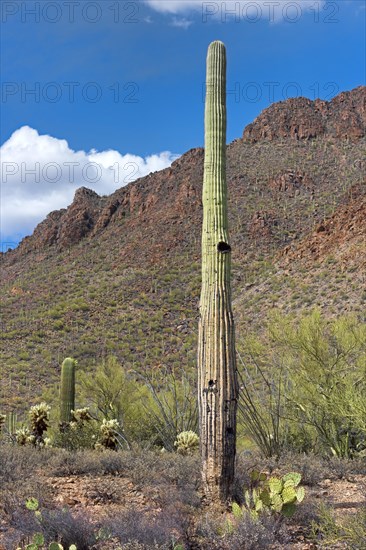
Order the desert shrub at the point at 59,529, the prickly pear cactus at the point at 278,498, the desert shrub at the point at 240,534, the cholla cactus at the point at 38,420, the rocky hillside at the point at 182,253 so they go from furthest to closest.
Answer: the rocky hillside at the point at 182,253, the cholla cactus at the point at 38,420, the prickly pear cactus at the point at 278,498, the desert shrub at the point at 59,529, the desert shrub at the point at 240,534

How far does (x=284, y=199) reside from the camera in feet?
157

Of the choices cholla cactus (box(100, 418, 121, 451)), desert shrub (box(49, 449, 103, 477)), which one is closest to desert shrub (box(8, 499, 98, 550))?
desert shrub (box(49, 449, 103, 477))

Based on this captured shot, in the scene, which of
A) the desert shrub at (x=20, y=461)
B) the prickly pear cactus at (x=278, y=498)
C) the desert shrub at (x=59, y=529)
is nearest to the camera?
the desert shrub at (x=59, y=529)

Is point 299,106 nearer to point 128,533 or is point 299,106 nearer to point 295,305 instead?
point 295,305

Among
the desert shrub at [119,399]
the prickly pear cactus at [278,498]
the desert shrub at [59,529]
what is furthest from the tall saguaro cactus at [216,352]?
the desert shrub at [119,399]

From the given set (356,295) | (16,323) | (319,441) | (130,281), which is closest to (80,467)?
(319,441)

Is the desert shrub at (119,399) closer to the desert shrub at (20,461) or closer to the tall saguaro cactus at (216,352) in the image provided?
the desert shrub at (20,461)

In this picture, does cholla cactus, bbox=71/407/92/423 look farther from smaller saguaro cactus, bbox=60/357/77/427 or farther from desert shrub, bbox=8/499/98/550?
desert shrub, bbox=8/499/98/550

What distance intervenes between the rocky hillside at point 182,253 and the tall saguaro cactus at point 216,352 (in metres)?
17.7

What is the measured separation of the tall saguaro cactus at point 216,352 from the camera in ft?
20.6

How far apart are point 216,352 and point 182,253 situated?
3751 centimetres

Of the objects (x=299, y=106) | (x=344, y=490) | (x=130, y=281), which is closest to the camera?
(x=344, y=490)

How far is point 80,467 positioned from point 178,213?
42.2m

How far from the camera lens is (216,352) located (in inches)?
253
